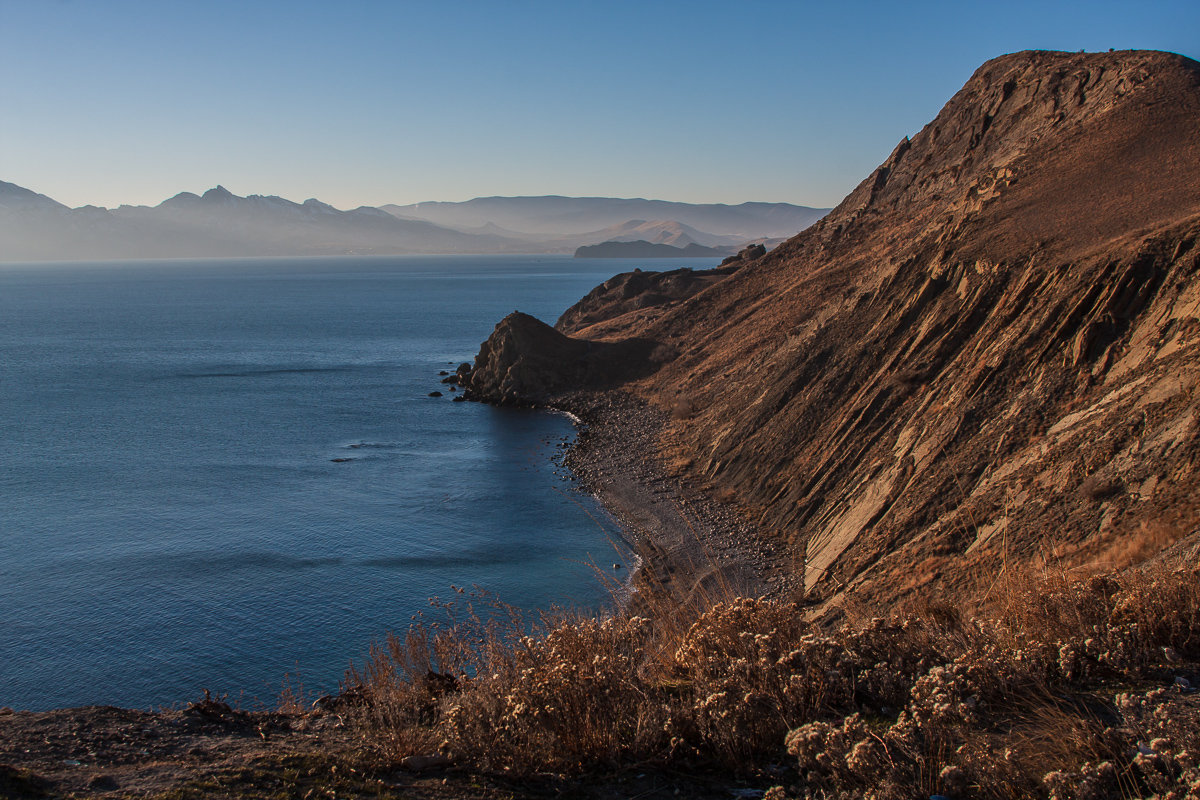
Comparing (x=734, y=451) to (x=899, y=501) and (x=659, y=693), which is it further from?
(x=659, y=693)

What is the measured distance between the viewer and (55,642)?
25.4 metres

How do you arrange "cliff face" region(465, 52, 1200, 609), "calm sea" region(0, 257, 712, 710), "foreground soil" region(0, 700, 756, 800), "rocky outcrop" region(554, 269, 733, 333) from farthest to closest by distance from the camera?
"rocky outcrop" region(554, 269, 733, 333) → "calm sea" region(0, 257, 712, 710) → "cliff face" region(465, 52, 1200, 609) → "foreground soil" region(0, 700, 756, 800)

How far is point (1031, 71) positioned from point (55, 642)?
59.4 meters

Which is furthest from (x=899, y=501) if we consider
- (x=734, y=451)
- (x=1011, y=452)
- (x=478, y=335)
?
(x=478, y=335)

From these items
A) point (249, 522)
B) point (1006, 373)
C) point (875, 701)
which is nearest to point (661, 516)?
point (1006, 373)

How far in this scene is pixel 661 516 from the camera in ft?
114

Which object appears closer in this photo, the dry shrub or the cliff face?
the dry shrub

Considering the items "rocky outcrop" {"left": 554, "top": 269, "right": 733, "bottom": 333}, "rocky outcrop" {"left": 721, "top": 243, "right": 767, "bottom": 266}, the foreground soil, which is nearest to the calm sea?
the foreground soil

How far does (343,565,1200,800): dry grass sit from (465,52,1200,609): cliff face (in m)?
7.72

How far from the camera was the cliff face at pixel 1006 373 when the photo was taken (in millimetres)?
18484

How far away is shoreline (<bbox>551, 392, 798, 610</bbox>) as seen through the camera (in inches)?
1058

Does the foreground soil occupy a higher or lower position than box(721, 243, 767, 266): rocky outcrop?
lower

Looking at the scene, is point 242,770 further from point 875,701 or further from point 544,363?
point 544,363

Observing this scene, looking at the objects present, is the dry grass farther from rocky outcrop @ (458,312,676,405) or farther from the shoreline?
rocky outcrop @ (458,312,676,405)
